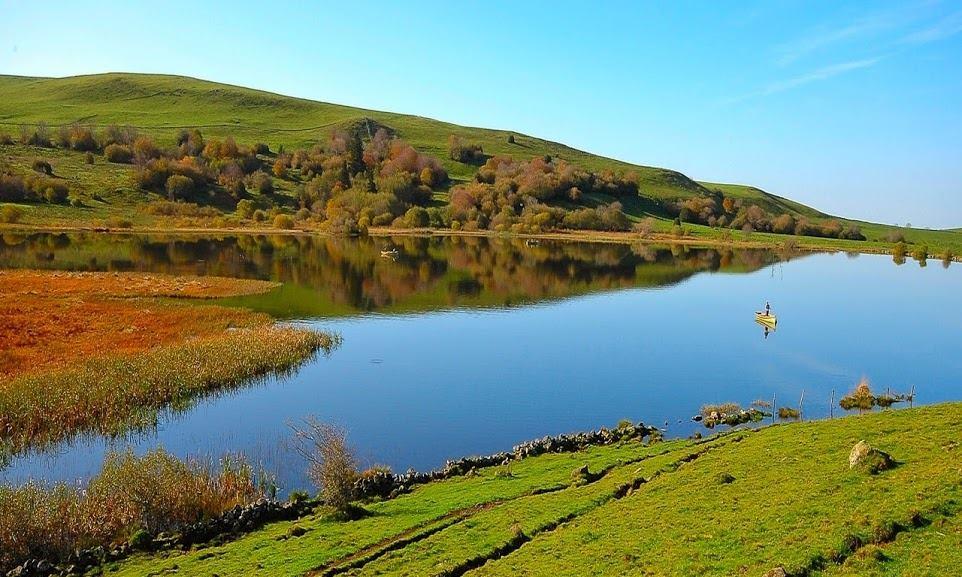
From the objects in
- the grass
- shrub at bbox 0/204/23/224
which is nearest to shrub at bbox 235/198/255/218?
shrub at bbox 0/204/23/224

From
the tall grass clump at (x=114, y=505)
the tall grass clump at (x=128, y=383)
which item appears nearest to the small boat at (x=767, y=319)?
the tall grass clump at (x=128, y=383)

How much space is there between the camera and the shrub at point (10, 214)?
472ft

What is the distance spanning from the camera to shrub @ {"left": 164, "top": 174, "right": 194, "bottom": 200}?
18400cm

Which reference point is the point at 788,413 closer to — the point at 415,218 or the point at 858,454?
the point at 858,454

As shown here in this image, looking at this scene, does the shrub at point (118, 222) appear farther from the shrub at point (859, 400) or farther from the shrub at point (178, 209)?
the shrub at point (859, 400)

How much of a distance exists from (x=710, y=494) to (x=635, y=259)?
122m

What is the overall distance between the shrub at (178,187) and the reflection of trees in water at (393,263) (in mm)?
45376

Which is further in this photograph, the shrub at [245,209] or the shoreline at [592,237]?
the shrub at [245,209]

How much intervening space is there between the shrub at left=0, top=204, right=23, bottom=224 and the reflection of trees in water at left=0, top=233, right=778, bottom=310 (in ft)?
59.7

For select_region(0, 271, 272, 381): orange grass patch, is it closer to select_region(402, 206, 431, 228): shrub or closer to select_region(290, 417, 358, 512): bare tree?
select_region(290, 417, 358, 512): bare tree

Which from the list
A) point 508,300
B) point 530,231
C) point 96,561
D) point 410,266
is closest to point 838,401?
point 96,561

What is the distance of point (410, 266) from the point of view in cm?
11156

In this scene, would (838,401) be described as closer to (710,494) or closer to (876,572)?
(710,494)

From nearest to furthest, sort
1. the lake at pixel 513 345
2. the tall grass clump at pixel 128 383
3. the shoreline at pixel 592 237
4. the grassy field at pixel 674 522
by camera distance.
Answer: the grassy field at pixel 674 522, the tall grass clump at pixel 128 383, the lake at pixel 513 345, the shoreline at pixel 592 237
